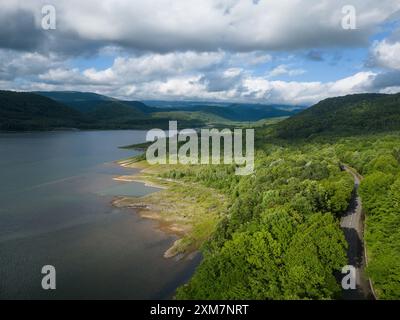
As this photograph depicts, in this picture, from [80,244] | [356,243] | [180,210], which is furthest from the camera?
[180,210]

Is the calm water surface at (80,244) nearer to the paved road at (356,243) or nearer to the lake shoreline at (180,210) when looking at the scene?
the lake shoreline at (180,210)

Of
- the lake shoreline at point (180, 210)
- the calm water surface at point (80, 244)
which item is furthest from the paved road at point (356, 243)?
the lake shoreline at point (180, 210)

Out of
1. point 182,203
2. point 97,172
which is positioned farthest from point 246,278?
point 97,172

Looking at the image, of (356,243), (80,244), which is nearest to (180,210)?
(80,244)

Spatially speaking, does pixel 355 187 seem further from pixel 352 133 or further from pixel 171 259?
pixel 352 133

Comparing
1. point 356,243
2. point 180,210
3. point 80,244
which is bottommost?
point 80,244

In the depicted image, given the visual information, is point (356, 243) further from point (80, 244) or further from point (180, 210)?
point (180, 210)
